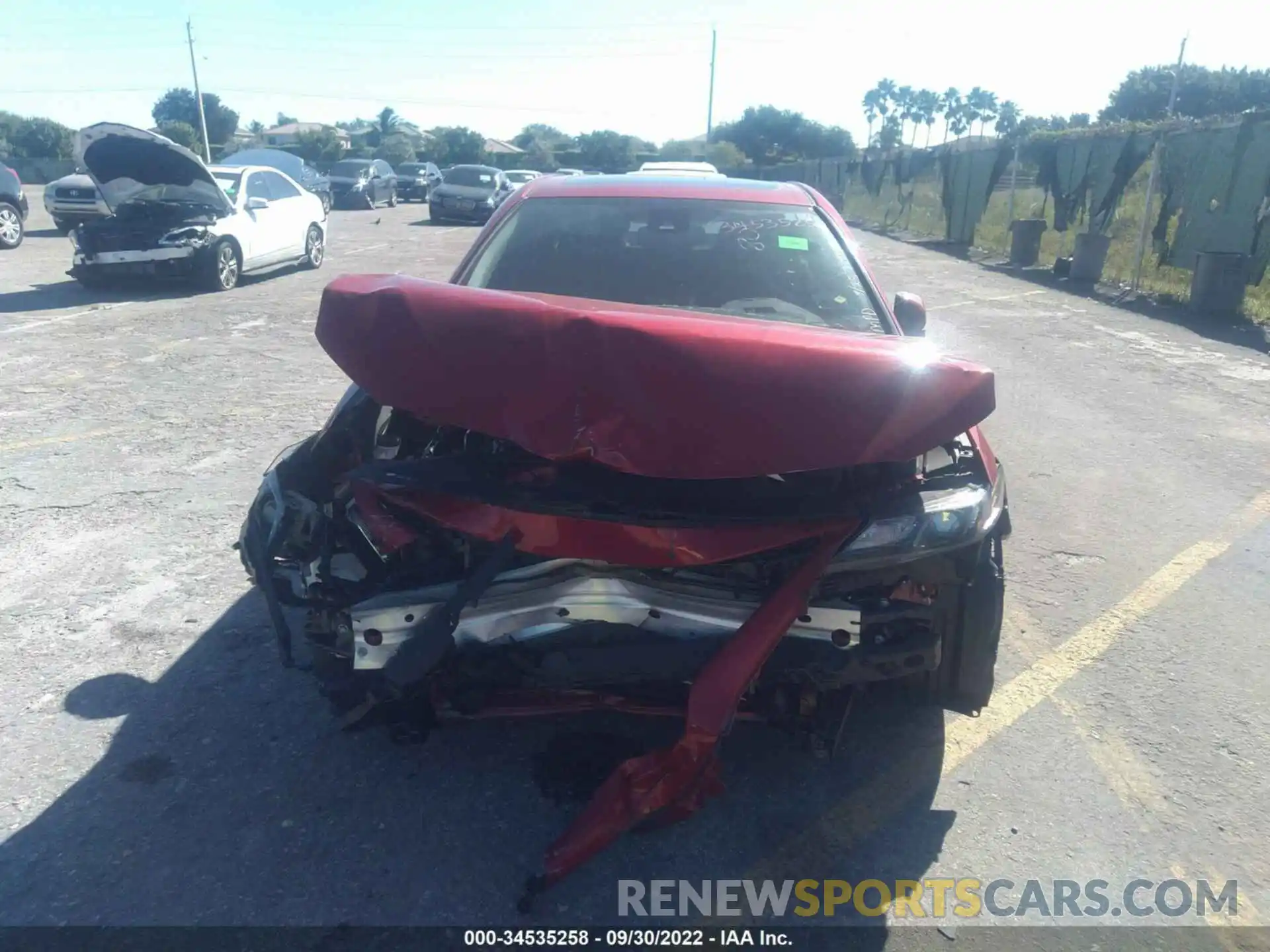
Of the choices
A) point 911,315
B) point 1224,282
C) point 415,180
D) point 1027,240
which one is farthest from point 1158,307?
point 415,180

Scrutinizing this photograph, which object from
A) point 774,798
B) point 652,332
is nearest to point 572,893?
point 774,798

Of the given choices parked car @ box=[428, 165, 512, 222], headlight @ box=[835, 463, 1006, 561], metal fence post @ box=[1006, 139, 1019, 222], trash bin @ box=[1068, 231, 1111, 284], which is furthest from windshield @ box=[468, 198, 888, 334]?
parked car @ box=[428, 165, 512, 222]

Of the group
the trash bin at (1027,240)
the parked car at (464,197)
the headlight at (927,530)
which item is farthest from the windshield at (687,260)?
the parked car at (464,197)

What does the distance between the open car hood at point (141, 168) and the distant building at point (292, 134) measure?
5127cm

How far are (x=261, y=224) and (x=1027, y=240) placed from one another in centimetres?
1456

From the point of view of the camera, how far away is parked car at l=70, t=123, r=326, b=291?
1136 centimetres

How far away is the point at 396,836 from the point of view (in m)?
2.82

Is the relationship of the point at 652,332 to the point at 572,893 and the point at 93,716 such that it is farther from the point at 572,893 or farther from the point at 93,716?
the point at 93,716

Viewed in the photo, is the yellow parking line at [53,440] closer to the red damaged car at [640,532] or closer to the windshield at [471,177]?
the red damaged car at [640,532]

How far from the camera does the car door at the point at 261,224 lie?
13.4 meters

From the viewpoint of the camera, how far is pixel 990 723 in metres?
3.49

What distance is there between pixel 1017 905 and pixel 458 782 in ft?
5.59

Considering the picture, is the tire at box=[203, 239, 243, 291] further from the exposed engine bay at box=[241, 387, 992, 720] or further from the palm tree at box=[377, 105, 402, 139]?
the palm tree at box=[377, 105, 402, 139]

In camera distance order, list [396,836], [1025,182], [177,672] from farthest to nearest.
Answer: [1025,182]
[177,672]
[396,836]
